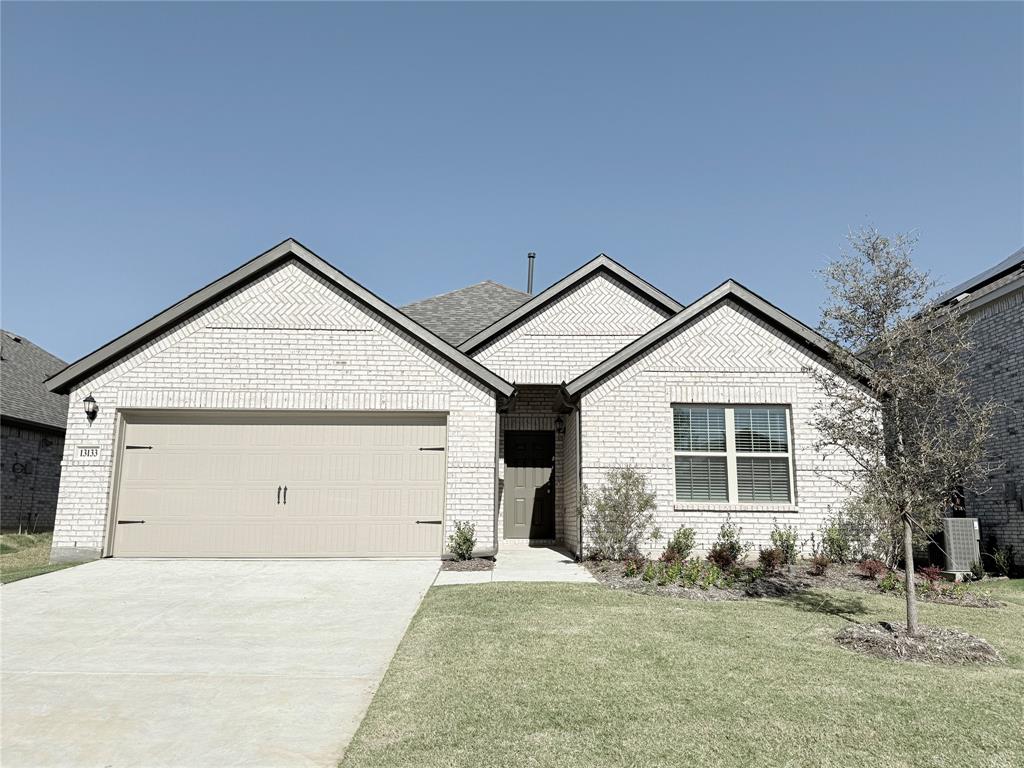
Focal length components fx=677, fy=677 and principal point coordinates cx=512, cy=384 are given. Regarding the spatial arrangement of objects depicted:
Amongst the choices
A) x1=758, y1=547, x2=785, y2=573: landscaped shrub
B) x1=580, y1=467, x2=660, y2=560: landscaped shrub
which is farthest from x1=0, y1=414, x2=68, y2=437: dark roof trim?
x1=758, y1=547, x2=785, y2=573: landscaped shrub

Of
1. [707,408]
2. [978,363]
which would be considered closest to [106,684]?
[707,408]

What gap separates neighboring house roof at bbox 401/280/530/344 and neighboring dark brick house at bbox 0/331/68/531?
34.2 feet

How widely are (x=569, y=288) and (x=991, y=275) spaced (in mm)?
9499

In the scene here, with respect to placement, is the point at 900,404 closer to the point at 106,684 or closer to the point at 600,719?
the point at 600,719

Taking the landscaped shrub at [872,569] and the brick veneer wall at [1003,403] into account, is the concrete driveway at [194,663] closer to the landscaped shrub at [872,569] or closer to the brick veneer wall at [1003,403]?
the landscaped shrub at [872,569]

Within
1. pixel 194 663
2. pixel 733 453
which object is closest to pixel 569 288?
pixel 733 453

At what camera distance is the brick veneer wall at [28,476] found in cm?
1716

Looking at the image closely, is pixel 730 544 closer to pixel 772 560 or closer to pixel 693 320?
pixel 772 560

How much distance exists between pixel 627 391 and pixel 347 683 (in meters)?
8.66

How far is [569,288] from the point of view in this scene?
55.9 feet

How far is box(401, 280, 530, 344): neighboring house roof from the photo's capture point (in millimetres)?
18094

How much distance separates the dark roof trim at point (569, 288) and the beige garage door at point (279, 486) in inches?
168

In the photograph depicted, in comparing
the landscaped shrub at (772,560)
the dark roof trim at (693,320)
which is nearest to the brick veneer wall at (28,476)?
the dark roof trim at (693,320)

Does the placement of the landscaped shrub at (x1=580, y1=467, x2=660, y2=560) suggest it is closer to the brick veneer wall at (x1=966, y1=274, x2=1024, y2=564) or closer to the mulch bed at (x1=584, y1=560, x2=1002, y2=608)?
the mulch bed at (x1=584, y1=560, x2=1002, y2=608)
